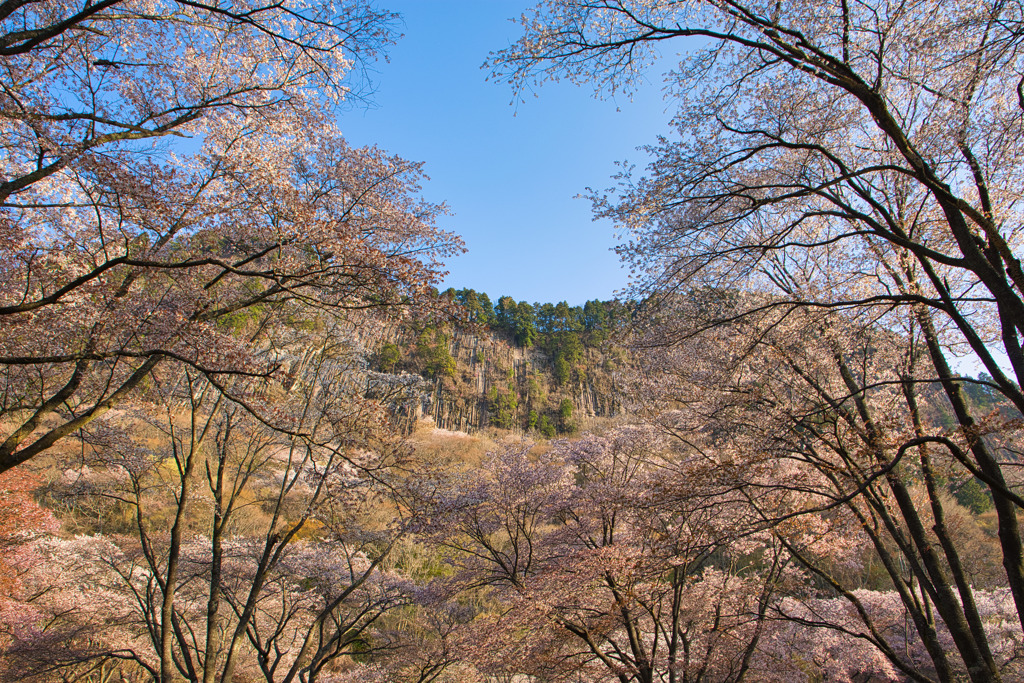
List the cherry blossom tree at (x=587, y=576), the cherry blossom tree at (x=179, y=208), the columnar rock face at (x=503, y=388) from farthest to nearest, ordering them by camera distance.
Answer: the columnar rock face at (x=503, y=388) → the cherry blossom tree at (x=587, y=576) → the cherry blossom tree at (x=179, y=208)

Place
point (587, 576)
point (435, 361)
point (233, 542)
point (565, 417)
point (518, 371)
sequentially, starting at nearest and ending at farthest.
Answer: point (587, 576), point (233, 542), point (565, 417), point (435, 361), point (518, 371)

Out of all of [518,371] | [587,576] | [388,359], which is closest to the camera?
[587,576]

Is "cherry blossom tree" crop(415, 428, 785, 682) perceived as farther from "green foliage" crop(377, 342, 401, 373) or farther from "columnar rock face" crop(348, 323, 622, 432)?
"green foliage" crop(377, 342, 401, 373)

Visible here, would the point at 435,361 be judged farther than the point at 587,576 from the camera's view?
Yes

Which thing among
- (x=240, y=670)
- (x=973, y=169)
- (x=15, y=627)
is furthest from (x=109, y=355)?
(x=240, y=670)

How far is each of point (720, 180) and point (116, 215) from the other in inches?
216

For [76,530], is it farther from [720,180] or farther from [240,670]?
[720,180]

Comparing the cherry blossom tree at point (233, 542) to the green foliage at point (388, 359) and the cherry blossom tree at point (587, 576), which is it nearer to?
the cherry blossom tree at point (587, 576)

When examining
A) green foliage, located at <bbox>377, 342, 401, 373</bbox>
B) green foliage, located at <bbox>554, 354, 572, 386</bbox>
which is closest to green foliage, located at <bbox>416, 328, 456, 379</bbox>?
green foliage, located at <bbox>377, 342, 401, 373</bbox>

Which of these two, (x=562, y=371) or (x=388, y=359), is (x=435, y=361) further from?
(x=562, y=371)

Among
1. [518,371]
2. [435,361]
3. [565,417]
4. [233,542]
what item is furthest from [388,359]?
[233,542]

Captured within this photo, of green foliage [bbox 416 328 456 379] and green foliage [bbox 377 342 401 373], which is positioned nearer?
green foliage [bbox 377 342 401 373]

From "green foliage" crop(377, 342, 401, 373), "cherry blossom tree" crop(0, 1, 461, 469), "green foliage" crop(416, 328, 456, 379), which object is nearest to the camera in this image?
Result: "cherry blossom tree" crop(0, 1, 461, 469)

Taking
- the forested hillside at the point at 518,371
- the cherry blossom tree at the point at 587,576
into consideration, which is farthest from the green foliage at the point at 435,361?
the cherry blossom tree at the point at 587,576
